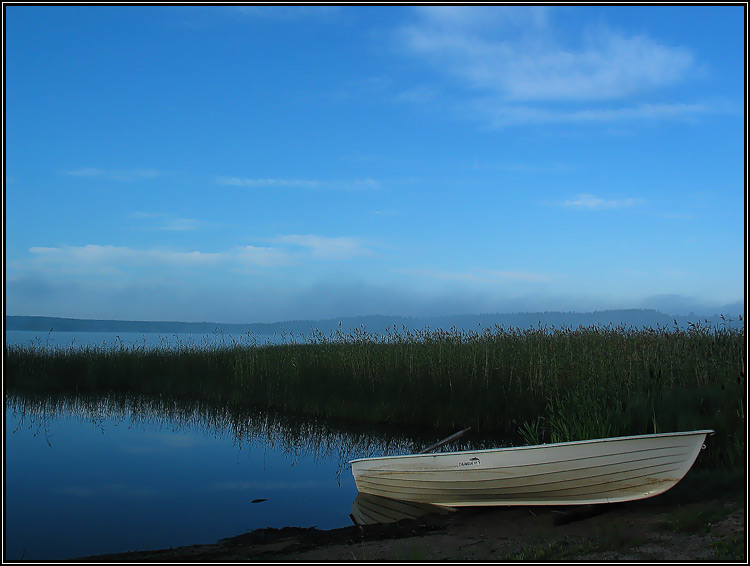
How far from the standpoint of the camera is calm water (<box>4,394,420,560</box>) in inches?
287

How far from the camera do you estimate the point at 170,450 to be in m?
11.5

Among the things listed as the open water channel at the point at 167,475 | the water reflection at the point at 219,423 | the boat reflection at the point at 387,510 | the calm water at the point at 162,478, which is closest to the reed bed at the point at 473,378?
the water reflection at the point at 219,423

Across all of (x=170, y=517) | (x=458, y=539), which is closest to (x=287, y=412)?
(x=170, y=517)

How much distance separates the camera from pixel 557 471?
20.4 ft

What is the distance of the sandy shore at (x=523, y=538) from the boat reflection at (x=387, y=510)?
323 millimetres

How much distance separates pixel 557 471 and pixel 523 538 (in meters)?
0.77

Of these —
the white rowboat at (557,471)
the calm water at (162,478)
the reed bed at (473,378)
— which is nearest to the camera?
the white rowboat at (557,471)

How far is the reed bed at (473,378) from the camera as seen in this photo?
8.39 metres

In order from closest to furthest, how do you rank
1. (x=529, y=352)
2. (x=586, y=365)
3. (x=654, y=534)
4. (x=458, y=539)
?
(x=654, y=534), (x=458, y=539), (x=586, y=365), (x=529, y=352)

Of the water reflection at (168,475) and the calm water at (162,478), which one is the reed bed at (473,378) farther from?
the calm water at (162,478)

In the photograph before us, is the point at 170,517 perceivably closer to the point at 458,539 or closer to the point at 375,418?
the point at 458,539

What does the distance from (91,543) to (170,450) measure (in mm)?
4641

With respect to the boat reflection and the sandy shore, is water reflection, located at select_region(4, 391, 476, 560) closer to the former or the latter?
the boat reflection

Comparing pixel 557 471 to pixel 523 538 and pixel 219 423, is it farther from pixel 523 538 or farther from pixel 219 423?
pixel 219 423
